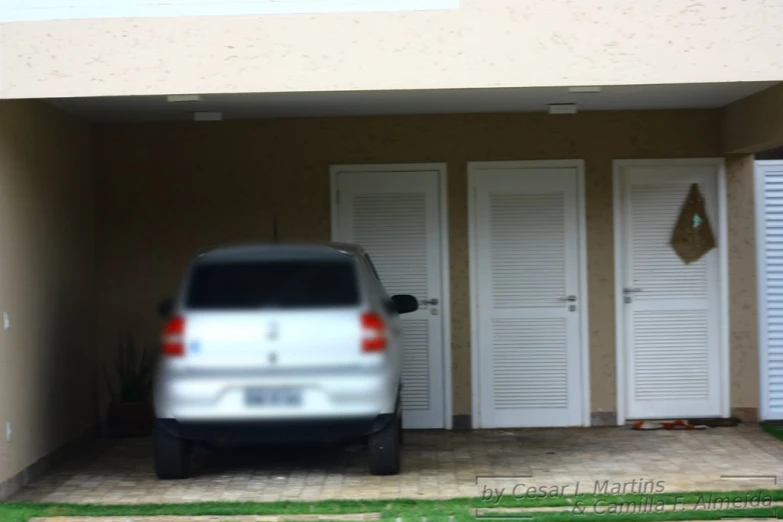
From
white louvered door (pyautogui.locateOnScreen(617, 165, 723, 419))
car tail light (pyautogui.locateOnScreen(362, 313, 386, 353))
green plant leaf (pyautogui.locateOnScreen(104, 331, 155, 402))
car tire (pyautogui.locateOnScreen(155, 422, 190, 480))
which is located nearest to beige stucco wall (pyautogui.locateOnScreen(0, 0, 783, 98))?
car tail light (pyautogui.locateOnScreen(362, 313, 386, 353))

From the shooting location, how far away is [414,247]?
1005 centimetres

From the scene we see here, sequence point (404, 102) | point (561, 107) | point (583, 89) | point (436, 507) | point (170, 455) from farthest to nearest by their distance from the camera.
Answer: point (561, 107) < point (404, 102) < point (170, 455) < point (583, 89) < point (436, 507)

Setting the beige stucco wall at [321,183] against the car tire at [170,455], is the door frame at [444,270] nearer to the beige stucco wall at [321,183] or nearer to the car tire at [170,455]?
the beige stucco wall at [321,183]

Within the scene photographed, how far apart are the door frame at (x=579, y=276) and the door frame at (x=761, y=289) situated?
155cm

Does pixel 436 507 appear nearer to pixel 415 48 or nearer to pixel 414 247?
pixel 415 48

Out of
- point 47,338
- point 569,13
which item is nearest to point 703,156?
point 569,13

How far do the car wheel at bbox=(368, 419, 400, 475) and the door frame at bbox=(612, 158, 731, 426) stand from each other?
3.00m

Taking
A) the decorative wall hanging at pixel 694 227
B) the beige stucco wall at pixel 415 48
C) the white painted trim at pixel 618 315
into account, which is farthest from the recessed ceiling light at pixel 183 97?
the decorative wall hanging at pixel 694 227

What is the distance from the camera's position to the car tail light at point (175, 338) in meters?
6.97

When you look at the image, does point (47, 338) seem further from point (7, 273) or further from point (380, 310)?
Answer: point (380, 310)

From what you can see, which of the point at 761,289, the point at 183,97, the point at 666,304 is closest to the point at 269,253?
the point at 183,97

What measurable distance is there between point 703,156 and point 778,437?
8.40 ft

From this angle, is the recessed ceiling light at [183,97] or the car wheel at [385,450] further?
the car wheel at [385,450]

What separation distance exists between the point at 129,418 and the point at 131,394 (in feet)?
0.71
